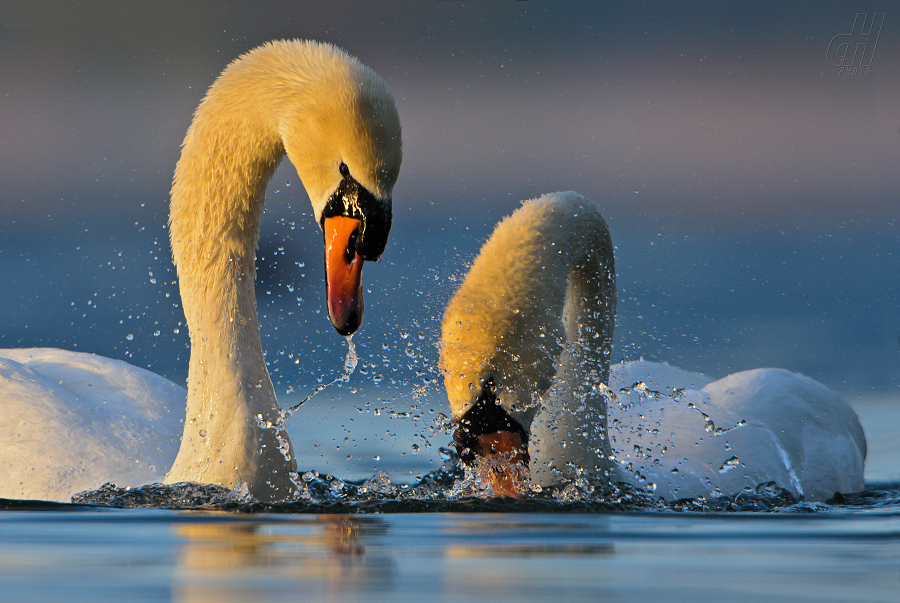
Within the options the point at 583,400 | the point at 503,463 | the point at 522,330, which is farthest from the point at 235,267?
the point at 583,400

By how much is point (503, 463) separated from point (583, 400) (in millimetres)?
850

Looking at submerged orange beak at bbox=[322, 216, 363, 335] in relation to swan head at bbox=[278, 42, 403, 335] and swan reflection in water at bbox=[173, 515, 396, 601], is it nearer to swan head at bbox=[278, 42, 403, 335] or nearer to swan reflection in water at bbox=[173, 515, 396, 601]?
swan head at bbox=[278, 42, 403, 335]

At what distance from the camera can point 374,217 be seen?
3.93 m

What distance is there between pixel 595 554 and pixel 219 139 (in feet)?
7.71

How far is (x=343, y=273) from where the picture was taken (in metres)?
3.96

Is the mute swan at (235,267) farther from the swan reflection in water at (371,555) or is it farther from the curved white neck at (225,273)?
the swan reflection in water at (371,555)

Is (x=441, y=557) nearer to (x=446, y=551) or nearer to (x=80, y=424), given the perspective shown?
(x=446, y=551)

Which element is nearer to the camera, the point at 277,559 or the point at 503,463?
the point at 277,559

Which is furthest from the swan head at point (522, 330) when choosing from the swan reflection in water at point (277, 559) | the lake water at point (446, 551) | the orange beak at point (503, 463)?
the swan reflection in water at point (277, 559)

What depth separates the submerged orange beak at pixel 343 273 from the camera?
3.94m

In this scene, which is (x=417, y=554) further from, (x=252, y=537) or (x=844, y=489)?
(x=844, y=489)

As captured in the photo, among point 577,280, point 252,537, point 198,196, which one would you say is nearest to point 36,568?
point 252,537

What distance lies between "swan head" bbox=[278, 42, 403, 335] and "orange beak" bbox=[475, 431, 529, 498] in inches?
26.6

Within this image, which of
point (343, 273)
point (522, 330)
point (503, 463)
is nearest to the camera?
point (343, 273)
